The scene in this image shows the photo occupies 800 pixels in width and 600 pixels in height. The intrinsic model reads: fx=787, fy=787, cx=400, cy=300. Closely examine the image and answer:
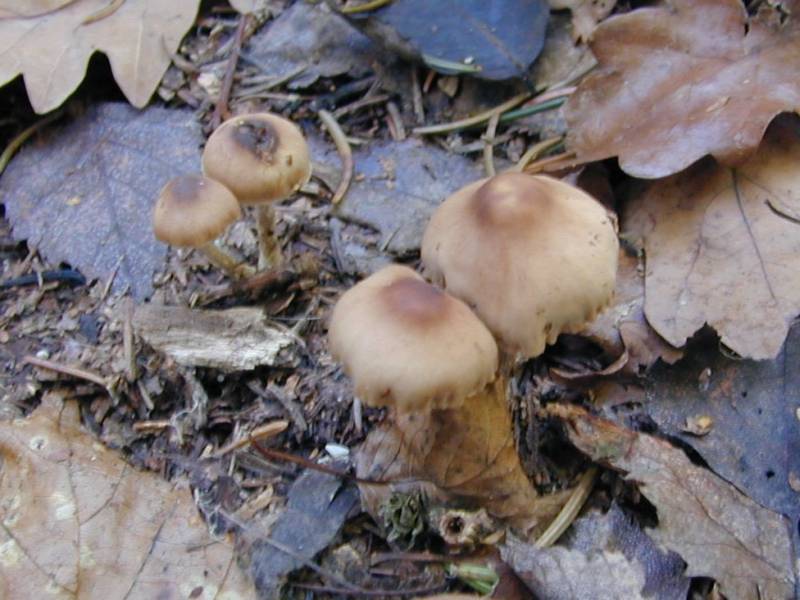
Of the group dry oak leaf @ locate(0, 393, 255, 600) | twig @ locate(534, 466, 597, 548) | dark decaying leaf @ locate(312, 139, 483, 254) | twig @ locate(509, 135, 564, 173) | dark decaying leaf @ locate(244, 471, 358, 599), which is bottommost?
twig @ locate(534, 466, 597, 548)

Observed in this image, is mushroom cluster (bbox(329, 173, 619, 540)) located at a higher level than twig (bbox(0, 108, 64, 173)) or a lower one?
higher

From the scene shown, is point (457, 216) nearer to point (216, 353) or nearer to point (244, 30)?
point (216, 353)

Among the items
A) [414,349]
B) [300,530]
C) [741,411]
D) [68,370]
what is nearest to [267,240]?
[68,370]

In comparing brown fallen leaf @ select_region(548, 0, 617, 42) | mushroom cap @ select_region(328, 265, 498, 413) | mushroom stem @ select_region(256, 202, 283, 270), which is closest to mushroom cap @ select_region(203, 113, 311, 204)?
mushroom stem @ select_region(256, 202, 283, 270)

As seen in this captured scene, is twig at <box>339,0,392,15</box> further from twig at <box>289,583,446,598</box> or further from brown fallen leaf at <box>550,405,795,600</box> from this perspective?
twig at <box>289,583,446,598</box>

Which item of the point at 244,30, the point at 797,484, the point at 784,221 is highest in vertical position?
the point at 244,30

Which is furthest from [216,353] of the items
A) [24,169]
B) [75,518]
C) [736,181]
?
[736,181]

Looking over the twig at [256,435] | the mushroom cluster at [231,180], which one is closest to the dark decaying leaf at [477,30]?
the mushroom cluster at [231,180]

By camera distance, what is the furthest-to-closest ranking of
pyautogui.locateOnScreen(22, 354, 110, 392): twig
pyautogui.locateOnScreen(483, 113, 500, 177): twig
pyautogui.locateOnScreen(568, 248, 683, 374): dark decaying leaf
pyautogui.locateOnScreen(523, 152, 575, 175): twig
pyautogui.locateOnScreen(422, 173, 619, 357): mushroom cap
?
1. pyautogui.locateOnScreen(483, 113, 500, 177): twig
2. pyautogui.locateOnScreen(523, 152, 575, 175): twig
3. pyautogui.locateOnScreen(22, 354, 110, 392): twig
4. pyautogui.locateOnScreen(568, 248, 683, 374): dark decaying leaf
5. pyautogui.locateOnScreen(422, 173, 619, 357): mushroom cap
